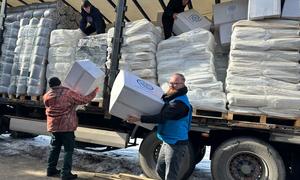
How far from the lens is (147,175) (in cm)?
658

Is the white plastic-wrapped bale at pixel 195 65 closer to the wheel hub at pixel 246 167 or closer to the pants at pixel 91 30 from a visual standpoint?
the wheel hub at pixel 246 167

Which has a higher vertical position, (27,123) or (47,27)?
(47,27)

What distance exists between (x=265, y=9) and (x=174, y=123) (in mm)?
2315

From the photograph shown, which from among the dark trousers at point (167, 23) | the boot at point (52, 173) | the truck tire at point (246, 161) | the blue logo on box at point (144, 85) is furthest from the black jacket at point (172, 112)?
the dark trousers at point (167, 23)

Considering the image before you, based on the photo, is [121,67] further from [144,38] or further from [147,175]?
[147,175]

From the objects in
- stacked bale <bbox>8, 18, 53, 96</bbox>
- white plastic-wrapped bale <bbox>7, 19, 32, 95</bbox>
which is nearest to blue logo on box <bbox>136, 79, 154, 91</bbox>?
stacked bale <bbox>8, 18, 53, 96</bbox>

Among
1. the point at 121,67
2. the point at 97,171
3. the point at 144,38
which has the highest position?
the point at 144,38

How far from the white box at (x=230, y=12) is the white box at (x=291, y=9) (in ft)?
2.63

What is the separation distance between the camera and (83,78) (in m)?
6.32

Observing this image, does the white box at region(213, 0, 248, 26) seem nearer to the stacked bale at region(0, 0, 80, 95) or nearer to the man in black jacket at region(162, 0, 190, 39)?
the man in black jacket at region(162, 0, 190, 39)

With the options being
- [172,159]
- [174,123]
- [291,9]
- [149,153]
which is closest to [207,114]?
[149,153]

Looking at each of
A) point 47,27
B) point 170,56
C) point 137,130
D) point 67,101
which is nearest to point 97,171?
point 137,130

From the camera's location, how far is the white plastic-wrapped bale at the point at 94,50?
7.10 metres

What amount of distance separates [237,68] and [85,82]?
2282mm
